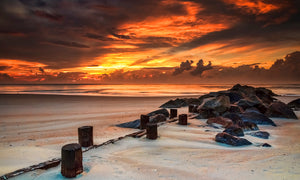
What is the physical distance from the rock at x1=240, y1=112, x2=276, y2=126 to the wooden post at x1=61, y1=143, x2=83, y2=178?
254 inches

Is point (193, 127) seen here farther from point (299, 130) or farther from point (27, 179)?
point (27, 179)

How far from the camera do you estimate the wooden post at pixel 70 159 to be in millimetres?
2859

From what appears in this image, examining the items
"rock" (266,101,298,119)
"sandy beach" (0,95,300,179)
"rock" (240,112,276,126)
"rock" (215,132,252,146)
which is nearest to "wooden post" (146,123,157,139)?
"sandy beach" (0,95,300,179)

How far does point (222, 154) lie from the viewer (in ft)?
13.1

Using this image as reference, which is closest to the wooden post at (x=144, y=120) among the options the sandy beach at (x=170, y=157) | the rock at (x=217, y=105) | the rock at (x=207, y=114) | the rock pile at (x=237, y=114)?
the sandy beach at (x=170, y=157)

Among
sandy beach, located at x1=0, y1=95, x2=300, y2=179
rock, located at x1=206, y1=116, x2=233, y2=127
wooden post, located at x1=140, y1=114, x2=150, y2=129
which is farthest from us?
rock, located at x1=206, y1=116, x2=233, y2=127

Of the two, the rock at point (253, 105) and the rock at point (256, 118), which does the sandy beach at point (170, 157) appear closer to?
the rock at point (256, 118)

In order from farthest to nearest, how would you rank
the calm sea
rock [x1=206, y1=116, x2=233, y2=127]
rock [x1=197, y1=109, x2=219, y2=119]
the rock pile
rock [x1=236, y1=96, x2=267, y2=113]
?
the calm sea < rock [x1=236, y1=96, x2=267, y2=113] < rock [x1=197, y1=109, x2=219, y2=119] < rock [x1=206, y1=116, x2=233, y2=127] < the rock pile

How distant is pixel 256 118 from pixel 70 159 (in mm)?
6992

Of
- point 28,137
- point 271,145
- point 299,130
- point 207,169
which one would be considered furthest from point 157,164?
point 299,130

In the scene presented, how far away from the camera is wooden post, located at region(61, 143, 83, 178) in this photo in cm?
286

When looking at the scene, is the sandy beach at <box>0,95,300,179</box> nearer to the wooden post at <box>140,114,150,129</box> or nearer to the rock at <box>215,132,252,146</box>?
the rock at <box>215,132,252,146</box>

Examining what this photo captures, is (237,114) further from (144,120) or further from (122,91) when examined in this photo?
(122,91)

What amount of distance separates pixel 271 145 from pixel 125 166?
3609mm
